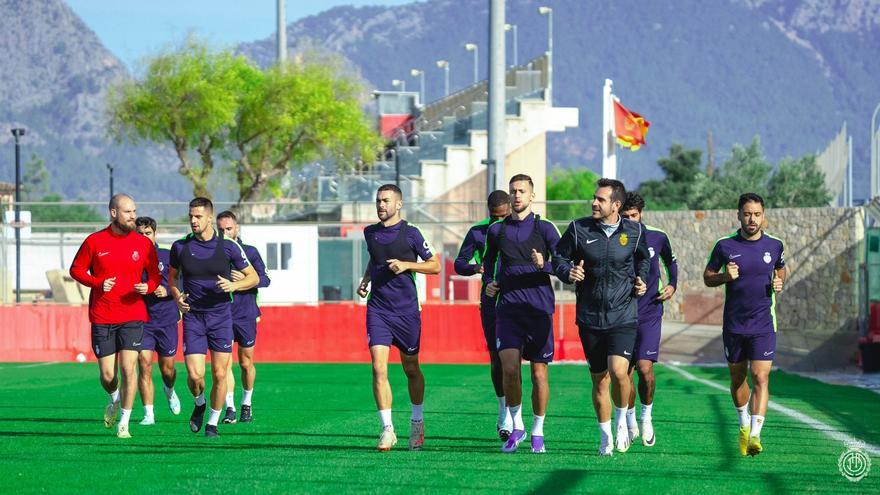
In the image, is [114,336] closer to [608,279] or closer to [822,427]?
[608,279]

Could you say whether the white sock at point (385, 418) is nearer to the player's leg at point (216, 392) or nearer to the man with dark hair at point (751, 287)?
the player's leg at point (216, 392)

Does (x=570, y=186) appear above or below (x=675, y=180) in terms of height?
below

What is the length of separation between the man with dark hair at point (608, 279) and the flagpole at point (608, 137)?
21484 mm

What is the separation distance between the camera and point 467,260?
514 inches

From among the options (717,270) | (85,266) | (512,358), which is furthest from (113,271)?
(717,270)

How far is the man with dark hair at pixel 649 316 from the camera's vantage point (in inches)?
514

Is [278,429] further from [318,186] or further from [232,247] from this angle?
[318,186]

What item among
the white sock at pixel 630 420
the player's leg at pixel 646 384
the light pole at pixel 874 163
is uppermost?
the light pole at pixel 874 163

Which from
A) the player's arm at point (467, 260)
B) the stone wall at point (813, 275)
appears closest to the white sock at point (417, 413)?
the player's arm at point (467, 260)

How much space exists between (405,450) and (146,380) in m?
3.50

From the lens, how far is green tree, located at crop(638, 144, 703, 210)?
5536 inches

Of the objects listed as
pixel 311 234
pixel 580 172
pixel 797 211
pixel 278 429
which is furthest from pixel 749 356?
pixel 580 172

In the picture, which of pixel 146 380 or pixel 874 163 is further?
pixel 874 163

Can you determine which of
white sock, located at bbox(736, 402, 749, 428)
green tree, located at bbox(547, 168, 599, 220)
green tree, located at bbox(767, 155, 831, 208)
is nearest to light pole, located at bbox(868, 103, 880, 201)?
white sock, located at bbox(736, 402, 749, 428)
